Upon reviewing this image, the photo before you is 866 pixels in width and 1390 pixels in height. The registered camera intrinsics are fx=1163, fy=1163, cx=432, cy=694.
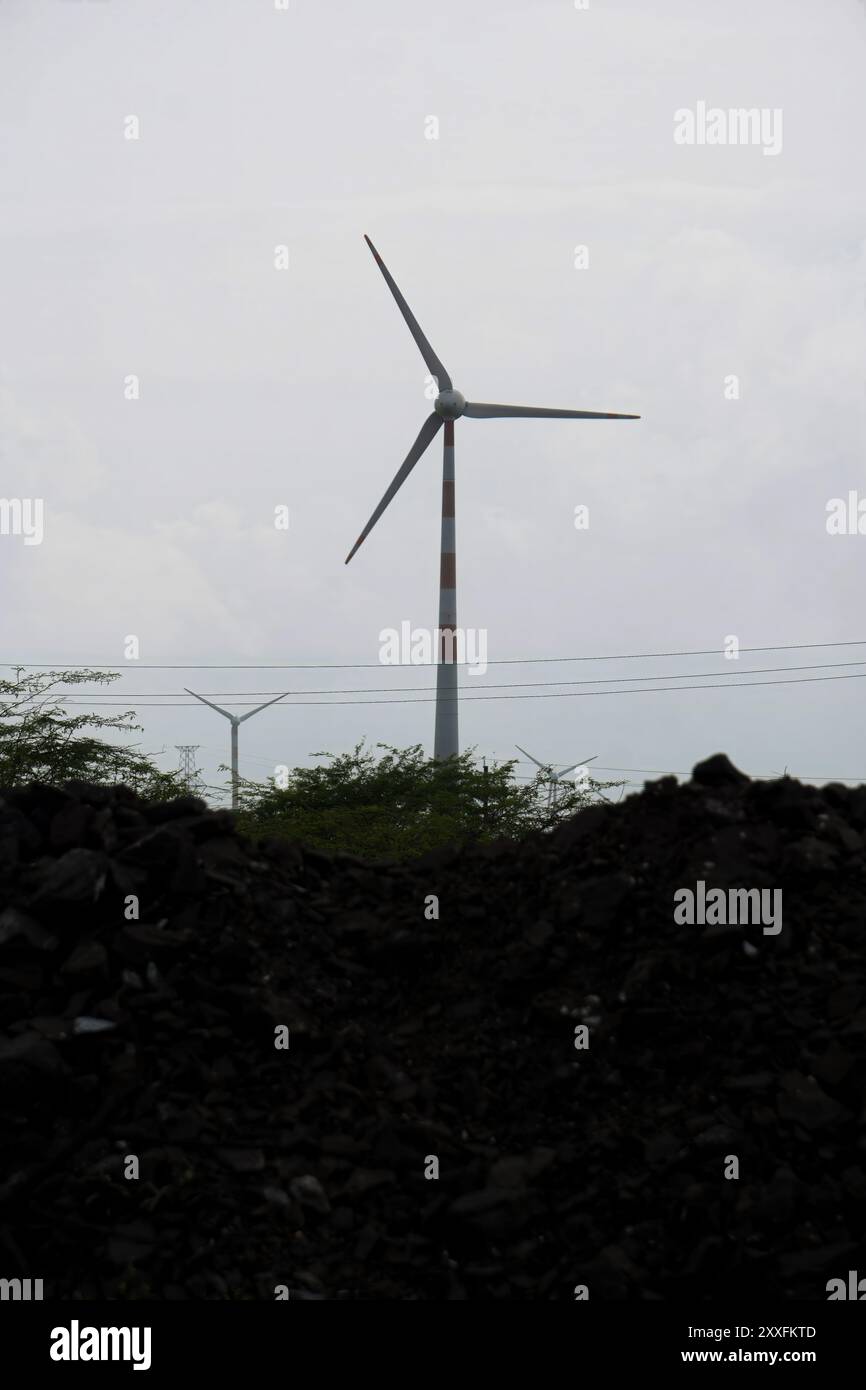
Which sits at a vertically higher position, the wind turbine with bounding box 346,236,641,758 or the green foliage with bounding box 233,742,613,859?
the wind turbine with bounding box 346,236,641,758

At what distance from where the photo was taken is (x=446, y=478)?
45.2m

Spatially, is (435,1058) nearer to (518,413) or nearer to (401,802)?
(401,802)

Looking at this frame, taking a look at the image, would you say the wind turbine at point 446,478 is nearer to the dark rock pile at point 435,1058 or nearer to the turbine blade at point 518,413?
the turbine blade at point 518,413

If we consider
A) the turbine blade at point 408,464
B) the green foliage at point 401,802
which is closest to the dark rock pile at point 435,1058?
the green foliage at point 401,802

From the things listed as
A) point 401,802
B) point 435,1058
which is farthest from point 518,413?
A: point 435,1058

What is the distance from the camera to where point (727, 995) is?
10.1 metres

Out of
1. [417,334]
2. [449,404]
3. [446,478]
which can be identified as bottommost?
[446,478]

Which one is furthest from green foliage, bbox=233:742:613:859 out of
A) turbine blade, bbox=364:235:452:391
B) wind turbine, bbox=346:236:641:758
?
turbine blade, bbox=364:235:452:391

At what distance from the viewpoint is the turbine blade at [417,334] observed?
44.5 m

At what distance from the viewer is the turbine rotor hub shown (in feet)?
150

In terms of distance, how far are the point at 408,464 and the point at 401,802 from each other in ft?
45.4

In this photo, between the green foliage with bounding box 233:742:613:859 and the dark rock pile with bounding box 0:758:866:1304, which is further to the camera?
the green foliage with bounding box 233:742:613:859

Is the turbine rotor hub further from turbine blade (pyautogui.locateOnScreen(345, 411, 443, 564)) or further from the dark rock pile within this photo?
the dark rock pile

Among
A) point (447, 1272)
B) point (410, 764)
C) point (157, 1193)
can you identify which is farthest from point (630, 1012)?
point (410, 764)
